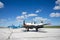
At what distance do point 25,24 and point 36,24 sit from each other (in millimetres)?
1538

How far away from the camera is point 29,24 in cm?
1964

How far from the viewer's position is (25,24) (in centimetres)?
1998

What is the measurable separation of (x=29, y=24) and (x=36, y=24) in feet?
3.15

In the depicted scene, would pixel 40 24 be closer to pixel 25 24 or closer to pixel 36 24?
pixel 36 24

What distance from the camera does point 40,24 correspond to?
19.4 meters

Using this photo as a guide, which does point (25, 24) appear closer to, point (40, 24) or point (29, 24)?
point (29, 24)

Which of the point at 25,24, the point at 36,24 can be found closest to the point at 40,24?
the point at 36,24

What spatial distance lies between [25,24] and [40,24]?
2120 millimetres

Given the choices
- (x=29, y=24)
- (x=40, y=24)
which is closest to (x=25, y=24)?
(x=29, y=24)

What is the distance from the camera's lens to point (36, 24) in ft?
64.7

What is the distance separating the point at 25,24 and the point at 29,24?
2.15 feet
